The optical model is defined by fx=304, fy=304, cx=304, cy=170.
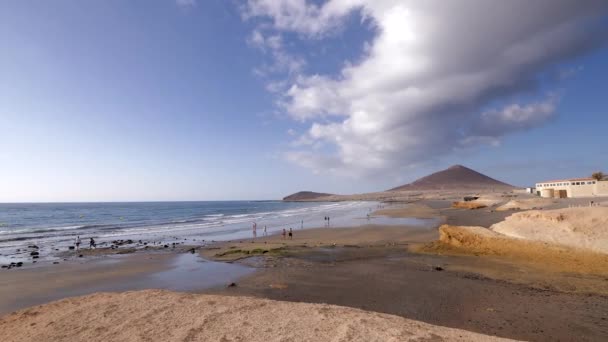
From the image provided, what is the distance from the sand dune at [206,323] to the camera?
5586mm

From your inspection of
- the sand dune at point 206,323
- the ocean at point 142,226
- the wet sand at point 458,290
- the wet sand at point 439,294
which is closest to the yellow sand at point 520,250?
the wet sand at point 458,290

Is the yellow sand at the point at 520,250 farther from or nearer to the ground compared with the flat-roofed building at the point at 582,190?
nearer to the ground

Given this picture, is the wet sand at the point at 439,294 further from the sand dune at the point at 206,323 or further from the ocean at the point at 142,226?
the ocean at the point at 142,226

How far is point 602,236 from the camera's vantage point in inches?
465

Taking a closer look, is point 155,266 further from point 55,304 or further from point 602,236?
point 602,236

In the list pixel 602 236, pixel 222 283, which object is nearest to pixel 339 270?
pixel 222 283

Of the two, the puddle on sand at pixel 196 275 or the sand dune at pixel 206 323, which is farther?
the puddle on sand at pixel 196 275

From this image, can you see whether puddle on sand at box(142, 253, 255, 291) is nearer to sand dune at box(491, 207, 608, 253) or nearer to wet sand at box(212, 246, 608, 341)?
wet sand at box(212, 246, 608, 341)

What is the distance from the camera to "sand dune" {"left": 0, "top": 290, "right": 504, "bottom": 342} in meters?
5.59

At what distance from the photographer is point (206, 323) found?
6227 mm

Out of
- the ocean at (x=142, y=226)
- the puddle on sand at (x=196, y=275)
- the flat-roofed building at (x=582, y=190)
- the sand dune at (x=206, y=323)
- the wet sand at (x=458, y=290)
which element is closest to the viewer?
the sand dune at (x=206, y=323)

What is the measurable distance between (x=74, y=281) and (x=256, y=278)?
8.29 meters

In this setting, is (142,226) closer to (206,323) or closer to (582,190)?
(206,323)

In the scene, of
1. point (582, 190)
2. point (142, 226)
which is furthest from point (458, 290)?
point (582, 190)
